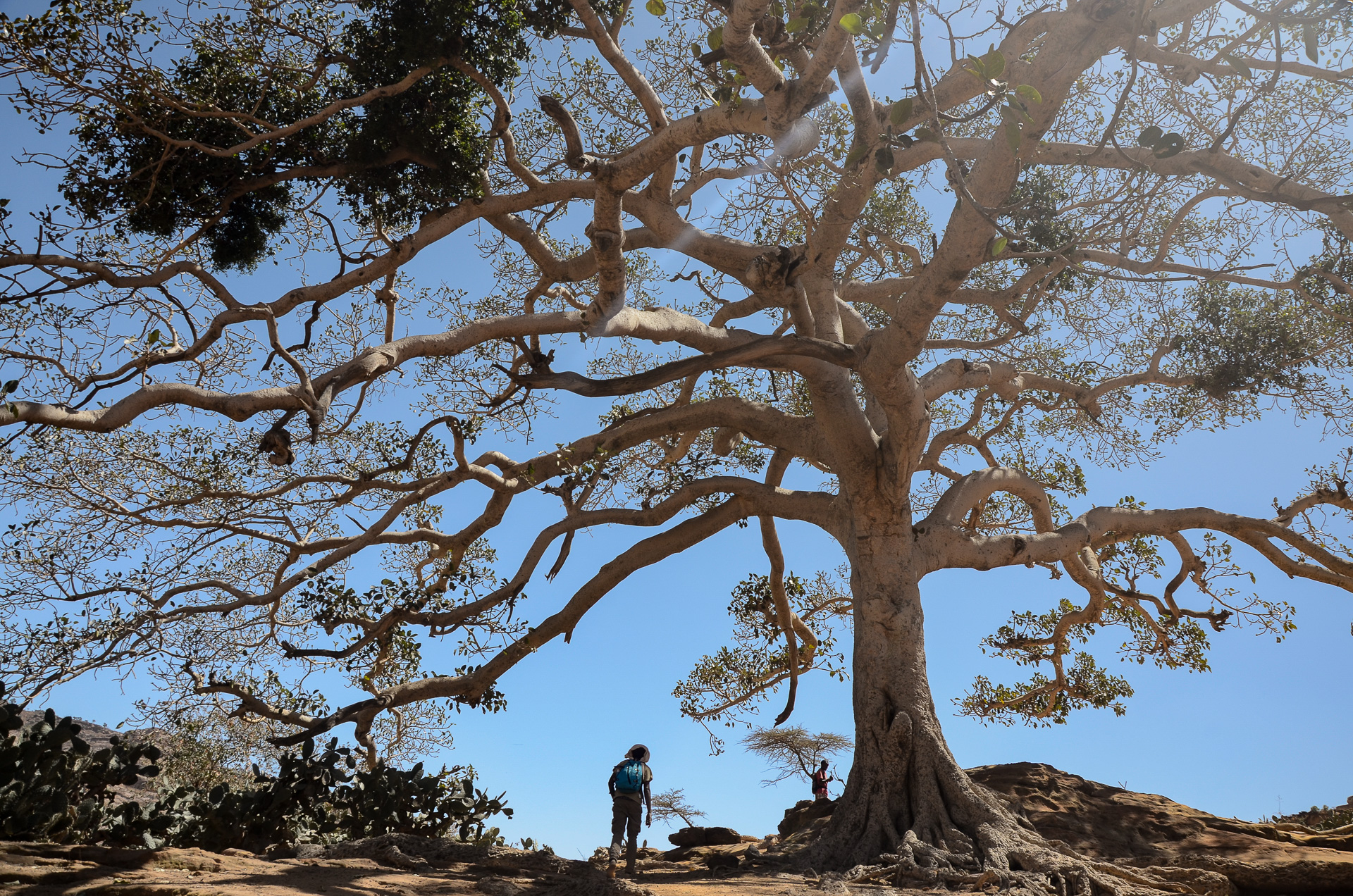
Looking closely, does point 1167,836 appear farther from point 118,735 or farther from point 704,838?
point 118,735

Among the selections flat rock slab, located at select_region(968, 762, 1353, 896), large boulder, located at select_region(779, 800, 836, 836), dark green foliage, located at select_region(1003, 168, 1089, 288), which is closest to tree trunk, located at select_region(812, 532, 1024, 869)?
flat rock slab, located at select_region(968, 762, 1353, 896)

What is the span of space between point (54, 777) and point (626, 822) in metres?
4.37

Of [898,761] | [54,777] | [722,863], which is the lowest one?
[722,863]

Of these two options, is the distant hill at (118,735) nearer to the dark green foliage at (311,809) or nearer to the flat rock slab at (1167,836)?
the dark green foliage at (311,809)

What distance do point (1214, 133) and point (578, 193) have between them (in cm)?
629

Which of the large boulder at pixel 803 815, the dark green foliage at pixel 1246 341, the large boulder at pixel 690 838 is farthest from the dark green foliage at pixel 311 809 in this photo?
the dark green foliage at pixel 1246 341

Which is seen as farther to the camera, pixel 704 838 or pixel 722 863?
pixel 704 838

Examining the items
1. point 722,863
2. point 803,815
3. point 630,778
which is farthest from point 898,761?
point 803,815

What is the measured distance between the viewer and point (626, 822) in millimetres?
7840

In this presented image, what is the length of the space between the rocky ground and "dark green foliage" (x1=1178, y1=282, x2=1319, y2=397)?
5063 mm

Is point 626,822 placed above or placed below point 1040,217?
below

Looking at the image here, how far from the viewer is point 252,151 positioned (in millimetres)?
8117

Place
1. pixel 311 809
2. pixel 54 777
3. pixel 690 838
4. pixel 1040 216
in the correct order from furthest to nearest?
pixel 690 838
pixel 1040 216
pixel 311 809
pixel 54 777

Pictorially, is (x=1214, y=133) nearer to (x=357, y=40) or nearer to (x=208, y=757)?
(x=357, y=40)
